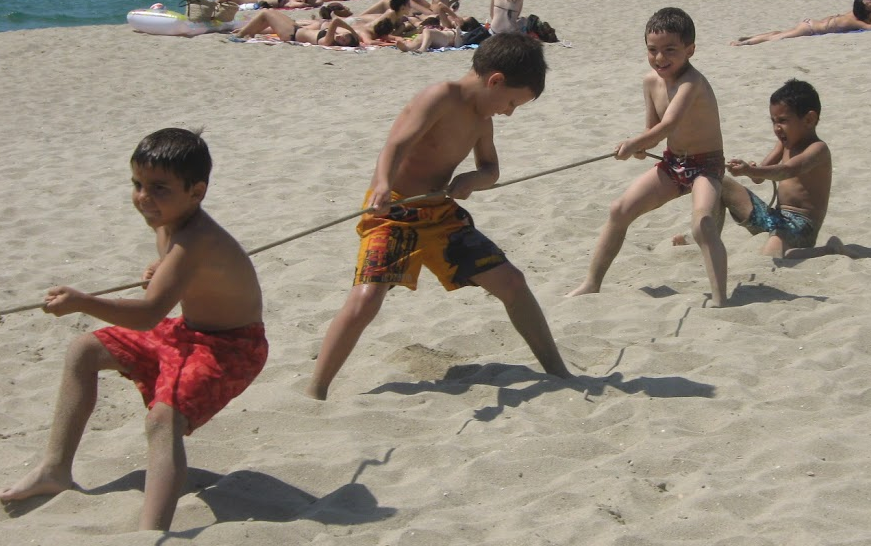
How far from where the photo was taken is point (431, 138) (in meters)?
4.01

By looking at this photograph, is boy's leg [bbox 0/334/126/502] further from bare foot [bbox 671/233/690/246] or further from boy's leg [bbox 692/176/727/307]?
bare foot [bbox 671/233/690/246]

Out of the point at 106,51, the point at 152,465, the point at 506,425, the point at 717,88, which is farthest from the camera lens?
the point at 106,51

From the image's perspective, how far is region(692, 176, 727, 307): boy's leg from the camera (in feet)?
15.6

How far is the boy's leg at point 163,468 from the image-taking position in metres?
2.83

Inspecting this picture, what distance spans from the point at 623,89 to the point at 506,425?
6.65m

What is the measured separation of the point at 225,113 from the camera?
9.93m

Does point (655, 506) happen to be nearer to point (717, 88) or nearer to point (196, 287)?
point (196, 287)

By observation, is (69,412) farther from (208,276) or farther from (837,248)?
(837,248)

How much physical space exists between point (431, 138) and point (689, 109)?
155 centimetres

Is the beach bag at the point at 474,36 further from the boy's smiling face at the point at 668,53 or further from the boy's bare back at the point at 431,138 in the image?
the boy's bare back at the point at 431,138

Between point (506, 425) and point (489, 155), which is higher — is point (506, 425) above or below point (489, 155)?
below

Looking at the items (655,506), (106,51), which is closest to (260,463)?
(655,506)

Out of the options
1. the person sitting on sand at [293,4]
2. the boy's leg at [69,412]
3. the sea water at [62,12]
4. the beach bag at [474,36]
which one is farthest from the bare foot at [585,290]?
A: the sea water at [62,12]

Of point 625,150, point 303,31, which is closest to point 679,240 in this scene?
point 625,150
